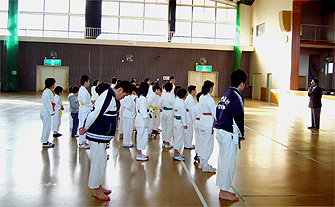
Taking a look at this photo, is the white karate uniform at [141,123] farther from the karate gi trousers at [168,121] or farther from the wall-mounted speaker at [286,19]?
the wall-mounted speaker at [286,19]

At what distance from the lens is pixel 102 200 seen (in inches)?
152

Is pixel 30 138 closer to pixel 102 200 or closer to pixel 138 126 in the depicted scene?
pixel 138 126

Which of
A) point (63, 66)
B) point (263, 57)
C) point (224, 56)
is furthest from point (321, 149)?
point (63, 66)

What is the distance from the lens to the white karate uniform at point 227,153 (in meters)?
3.96

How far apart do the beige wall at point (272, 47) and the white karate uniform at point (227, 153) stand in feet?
55.8

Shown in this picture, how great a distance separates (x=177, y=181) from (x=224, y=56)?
74.8 ft

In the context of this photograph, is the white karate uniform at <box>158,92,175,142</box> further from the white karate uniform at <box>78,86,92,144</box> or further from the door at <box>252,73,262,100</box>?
the door at <box>252,73,262,100</box>

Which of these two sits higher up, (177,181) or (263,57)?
(263,57)

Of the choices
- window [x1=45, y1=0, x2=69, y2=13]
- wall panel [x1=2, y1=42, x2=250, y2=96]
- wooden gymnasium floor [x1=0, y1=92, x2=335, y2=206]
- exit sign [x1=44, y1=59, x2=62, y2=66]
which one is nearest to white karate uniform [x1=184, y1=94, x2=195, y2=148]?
wooden gymnasium floor [x1=0, y1=92, x2=335, y2=206]

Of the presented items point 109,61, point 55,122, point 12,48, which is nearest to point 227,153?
point 55,122

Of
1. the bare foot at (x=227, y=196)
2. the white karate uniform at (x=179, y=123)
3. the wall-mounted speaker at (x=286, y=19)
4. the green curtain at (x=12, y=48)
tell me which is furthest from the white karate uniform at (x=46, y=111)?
the green curtain at (x=12, y=48)

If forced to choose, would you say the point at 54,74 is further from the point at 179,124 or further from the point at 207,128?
the point at 207,128

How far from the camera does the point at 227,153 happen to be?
13.1 feet

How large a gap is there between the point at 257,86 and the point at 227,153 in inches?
882
